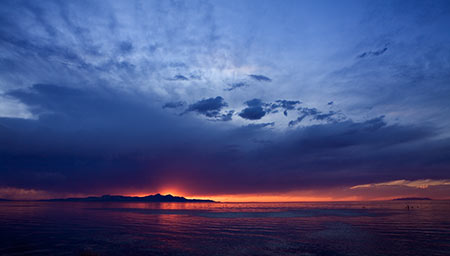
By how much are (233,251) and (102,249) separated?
16.7 meters

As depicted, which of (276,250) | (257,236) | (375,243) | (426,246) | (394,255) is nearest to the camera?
(394,255)

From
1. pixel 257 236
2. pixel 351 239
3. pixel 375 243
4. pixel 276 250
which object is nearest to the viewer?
pixel 276 250

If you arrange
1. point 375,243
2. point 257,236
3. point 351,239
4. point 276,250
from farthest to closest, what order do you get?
point 257,236 < point 351,239 < point 375,243 < point 276,250

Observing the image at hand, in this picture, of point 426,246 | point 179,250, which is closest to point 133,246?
point 179,250

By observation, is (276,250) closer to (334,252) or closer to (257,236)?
(334,252)

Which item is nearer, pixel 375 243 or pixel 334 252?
pixel 334 252

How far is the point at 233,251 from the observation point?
3438 cm

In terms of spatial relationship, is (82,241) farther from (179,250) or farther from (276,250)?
(276,250)

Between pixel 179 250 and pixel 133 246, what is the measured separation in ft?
23.0

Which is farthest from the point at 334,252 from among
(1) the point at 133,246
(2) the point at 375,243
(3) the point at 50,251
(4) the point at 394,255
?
(3) the point at 50,251

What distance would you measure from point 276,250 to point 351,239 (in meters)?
16.6

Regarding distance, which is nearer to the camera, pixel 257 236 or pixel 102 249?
pixel 102 249

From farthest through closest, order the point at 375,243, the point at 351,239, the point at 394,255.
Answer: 1. the point at 351,239
2. the point at 375,243
3. the point at 394,255

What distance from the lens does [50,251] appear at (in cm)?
3303
